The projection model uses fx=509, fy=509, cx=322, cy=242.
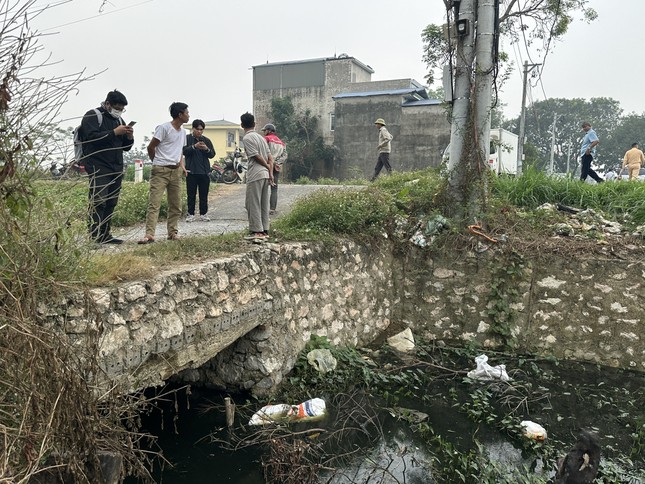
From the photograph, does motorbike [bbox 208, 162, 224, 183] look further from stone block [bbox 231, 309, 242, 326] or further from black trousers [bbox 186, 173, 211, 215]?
stone block [bbox 231, 309, 242, 326]

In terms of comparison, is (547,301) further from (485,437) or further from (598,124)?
(598,124)

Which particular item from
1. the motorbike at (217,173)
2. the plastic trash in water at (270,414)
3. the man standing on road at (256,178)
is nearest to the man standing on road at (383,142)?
the motorbike at (217,173)

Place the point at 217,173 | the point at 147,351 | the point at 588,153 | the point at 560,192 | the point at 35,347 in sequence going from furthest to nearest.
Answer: the point at 217,173 < the point at 588,153 < the point at 560,192 < the point at 147,351 < the point at 35,347

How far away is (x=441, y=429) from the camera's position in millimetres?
5180

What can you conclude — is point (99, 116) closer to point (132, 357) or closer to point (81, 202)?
point (81, 202)

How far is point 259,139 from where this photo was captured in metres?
6.14

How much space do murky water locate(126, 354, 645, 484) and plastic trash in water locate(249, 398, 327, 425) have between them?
0.43ft

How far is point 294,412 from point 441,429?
1.51 meters

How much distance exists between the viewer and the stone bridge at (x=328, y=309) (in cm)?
412

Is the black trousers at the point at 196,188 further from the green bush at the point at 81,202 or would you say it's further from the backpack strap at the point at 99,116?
the backpack strap at the point at 99,116

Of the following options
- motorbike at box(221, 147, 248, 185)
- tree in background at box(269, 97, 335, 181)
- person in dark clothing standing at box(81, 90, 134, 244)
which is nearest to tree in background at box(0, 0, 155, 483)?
person in dark clothing standing at box(81, 90, 134, 244)

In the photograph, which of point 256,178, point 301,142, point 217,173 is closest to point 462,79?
point 256,178

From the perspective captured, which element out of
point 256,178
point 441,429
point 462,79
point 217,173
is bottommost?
point 441,429

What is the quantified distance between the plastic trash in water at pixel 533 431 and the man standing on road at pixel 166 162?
175 inches
